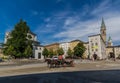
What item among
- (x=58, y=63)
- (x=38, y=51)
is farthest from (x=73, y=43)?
(x=58, y=63)

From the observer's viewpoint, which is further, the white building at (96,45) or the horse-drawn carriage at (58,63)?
the white building at (96,45)

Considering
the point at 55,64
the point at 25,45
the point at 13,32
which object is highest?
the point at 13,32

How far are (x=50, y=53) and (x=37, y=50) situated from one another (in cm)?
1034

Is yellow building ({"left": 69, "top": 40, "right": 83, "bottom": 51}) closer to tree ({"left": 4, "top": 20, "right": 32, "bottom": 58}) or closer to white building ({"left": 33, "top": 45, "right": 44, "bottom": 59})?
white building ({"left": 33, "top": 45, "right": 44, "bottom": 59})

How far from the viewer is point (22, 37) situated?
248 feet

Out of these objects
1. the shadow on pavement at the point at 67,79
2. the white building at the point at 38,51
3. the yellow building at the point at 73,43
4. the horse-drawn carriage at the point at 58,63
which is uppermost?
the yellow building at the point at 73,43

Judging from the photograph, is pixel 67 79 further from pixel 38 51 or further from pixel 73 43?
pixel 73 43

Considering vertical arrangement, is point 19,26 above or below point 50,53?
above

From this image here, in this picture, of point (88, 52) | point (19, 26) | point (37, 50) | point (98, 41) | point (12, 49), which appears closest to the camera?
point (12, 49)

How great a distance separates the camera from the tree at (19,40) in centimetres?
7250

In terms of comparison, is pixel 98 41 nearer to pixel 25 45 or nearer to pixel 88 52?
pixel 88 52

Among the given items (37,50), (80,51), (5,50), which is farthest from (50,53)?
(5,50)

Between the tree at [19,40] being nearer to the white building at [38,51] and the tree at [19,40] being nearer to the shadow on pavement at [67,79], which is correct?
the white building at [38,51]

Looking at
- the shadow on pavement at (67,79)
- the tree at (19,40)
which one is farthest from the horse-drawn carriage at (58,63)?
the tree at (19,40)
